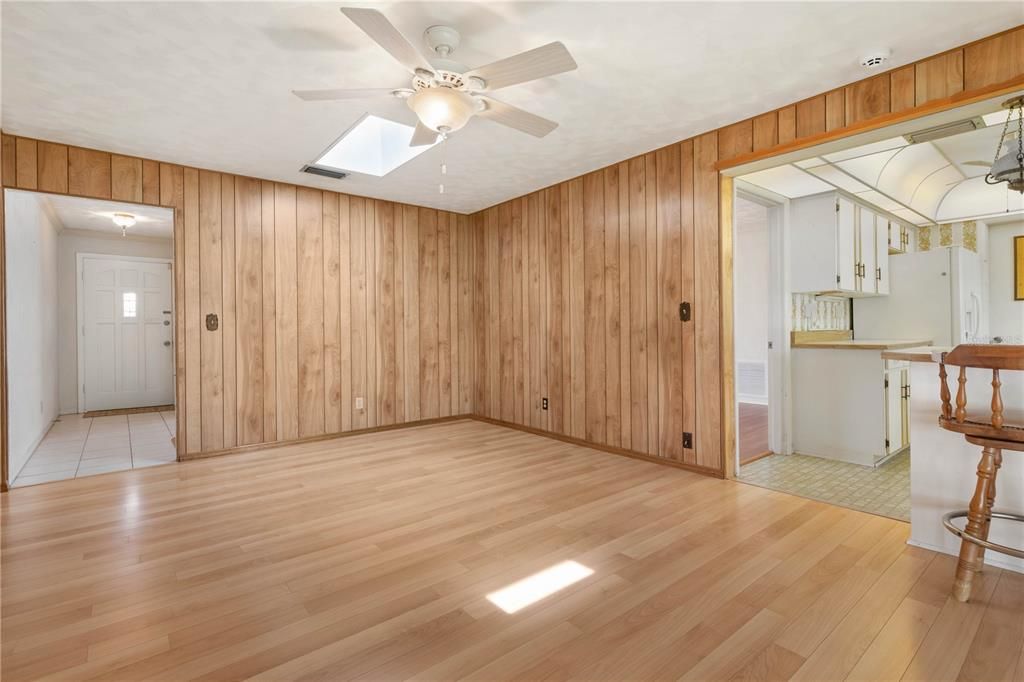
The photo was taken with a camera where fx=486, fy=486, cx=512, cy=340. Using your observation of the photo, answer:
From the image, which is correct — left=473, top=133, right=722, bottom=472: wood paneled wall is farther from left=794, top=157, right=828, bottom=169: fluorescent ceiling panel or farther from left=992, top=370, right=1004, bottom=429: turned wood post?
left=992, top=370, right=1004, bottom=429: turned wood post

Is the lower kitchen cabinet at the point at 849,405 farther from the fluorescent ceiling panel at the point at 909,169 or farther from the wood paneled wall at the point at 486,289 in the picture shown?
the fluorescent ceiling panel at the point at 909,169

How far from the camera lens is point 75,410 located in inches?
254

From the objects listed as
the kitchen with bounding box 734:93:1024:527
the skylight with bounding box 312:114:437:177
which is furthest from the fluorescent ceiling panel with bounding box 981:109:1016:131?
the skylight with bounding box 312:114:437:177

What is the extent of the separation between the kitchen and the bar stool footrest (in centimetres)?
34

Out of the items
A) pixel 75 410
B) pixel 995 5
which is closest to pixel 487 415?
pixel 995 5

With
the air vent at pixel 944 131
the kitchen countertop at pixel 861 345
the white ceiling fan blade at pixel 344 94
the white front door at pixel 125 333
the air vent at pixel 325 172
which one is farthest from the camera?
the white front door at pixel 125 333

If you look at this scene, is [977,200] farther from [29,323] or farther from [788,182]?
[29,323]

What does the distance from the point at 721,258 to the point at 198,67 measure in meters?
3.36

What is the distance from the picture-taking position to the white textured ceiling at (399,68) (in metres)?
2.14

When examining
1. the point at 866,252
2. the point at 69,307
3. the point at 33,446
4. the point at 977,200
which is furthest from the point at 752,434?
the point at 69,307

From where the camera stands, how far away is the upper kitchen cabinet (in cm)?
424

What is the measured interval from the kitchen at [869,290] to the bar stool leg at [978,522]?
1.43ft

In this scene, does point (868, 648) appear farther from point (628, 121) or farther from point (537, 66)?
point (628, 121)

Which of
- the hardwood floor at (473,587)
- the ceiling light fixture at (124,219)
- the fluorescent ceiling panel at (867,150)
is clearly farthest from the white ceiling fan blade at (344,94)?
the ceiling light fixture at (124,219)
